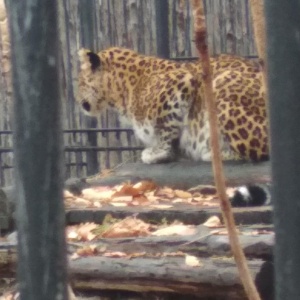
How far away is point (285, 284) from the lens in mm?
1288

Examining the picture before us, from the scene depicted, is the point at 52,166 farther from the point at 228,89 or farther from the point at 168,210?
the point at 228,89

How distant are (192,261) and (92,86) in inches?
192

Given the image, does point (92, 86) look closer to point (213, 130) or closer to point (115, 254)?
point (115, 254)

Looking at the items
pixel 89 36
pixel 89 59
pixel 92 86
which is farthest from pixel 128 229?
pixel 89 36

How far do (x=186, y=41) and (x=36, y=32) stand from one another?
302 inches

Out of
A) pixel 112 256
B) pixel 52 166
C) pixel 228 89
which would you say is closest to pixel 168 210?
pixel 112 256

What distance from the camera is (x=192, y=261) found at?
12.9 feet

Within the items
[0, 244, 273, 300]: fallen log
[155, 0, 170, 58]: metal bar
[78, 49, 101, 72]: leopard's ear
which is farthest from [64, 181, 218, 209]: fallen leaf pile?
[78, 49, 101, 72]: leopard's ear

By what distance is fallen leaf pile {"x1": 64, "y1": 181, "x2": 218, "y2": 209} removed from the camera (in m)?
5.52

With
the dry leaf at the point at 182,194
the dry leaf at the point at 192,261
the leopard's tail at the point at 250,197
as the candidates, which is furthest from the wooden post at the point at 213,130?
the dry leaf at the point at 182,194

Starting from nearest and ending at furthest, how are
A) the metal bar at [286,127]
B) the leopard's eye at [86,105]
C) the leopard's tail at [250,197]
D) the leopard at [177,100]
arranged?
the metal bar at [286,127]
the leopard's tail at [250,197]
the leopard at [177,100]
the leopard's eye at [86,105]

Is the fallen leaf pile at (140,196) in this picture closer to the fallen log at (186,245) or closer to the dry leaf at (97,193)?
the dry leaf at (97,193)

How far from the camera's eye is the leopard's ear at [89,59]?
836 cm

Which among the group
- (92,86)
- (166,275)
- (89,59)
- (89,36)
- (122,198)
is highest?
(89,36)
